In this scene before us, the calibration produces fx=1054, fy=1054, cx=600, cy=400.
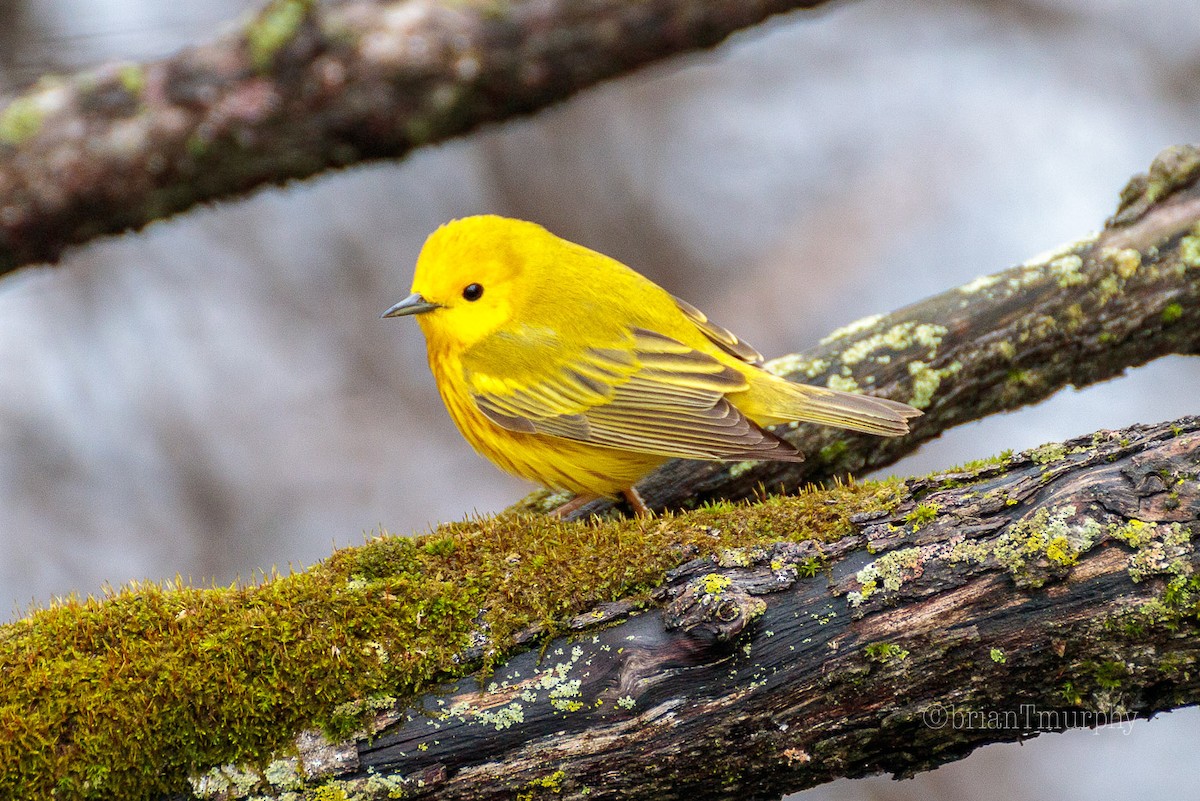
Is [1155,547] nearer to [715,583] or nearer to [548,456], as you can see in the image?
[715,583]

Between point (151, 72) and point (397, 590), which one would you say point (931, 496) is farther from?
point (151, 72)

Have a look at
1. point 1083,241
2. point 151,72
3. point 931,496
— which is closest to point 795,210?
point 1083,241

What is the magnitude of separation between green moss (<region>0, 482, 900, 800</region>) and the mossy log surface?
100 mm

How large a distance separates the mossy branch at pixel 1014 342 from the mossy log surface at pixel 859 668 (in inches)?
71.3

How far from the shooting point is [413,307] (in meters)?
4.59

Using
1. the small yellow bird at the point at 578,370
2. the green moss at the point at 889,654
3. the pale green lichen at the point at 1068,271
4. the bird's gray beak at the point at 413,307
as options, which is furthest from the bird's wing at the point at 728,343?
the green moss at the point at 889,654

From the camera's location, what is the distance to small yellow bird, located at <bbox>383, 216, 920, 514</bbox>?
4.27m

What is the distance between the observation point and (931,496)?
296 cm

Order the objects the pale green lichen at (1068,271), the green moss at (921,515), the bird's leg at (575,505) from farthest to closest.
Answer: the pale green lichen at (1068,271) → the bird's leg at (575,505) → the green moss at (921,515)

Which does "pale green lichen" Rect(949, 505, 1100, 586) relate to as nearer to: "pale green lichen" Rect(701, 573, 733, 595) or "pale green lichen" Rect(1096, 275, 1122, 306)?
"pale green lichen" Rect(701, 573, 733, 595)

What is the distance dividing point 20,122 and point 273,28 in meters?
1.15

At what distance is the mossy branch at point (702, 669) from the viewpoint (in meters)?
2.66

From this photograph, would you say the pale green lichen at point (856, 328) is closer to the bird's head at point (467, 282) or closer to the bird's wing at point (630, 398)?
the bird's wing at point (630, 398)

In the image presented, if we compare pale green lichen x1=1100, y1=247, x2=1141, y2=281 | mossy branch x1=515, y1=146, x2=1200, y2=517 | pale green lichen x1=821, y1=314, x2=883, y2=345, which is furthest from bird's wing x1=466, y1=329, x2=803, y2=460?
pale green lichen x1=1100, y1=247, x2=1141, y2=281
